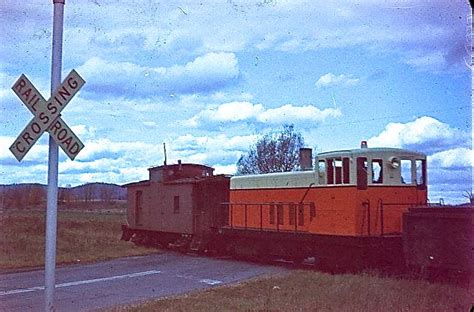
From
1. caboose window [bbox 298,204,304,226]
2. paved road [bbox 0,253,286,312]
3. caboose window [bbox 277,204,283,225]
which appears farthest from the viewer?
caboose window [bbox 277,204,283,225]

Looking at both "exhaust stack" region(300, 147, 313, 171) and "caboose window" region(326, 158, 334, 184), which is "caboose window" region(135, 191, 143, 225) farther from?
"caboose window" region(326, 158, 334, 184)

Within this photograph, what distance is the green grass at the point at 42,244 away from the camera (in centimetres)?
2016

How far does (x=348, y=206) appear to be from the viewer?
1484 centimetres

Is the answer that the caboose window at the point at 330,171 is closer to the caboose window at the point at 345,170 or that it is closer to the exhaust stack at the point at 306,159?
the caboose window at the point at 345,170

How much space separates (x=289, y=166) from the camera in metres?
36.1

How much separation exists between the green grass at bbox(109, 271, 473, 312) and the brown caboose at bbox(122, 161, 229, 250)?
9132 mm

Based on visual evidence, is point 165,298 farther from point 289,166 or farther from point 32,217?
point 289,166

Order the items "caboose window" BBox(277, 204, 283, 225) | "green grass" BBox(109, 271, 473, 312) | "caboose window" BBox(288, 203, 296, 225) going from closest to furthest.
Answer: "green grass" BBox(109, 271, 473, 312) < "caboose window" BBox(288, 203, 296, 225) < "caboose window" BBox(277, 204, 283, 225)

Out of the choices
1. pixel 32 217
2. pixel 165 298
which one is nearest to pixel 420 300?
pixel 165 298

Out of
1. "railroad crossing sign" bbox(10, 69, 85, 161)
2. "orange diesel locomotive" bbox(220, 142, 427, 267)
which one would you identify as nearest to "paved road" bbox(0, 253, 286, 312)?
"orange diesel locomotive" bbox(220, 142, 427, 267)

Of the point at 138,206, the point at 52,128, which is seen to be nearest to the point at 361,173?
the point at 52,128

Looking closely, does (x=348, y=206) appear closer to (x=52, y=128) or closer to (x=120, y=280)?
(x=120, y=280)

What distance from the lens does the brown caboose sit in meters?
22.1

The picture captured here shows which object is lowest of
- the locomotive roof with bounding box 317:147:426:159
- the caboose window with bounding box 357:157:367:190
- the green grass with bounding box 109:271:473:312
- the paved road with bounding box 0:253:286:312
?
the paved road with bounding box 0:253:286:312
